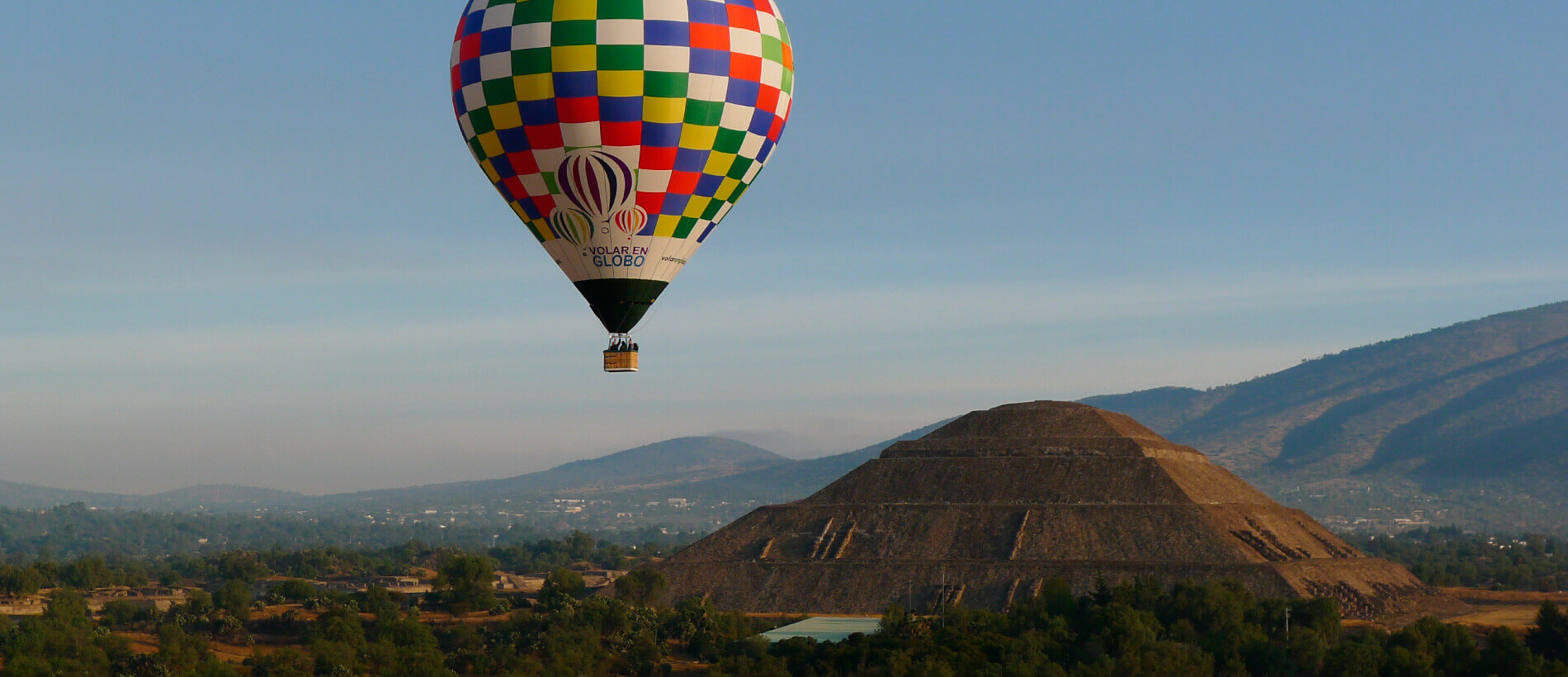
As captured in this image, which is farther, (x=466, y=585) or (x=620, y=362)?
(x=466, y=585)

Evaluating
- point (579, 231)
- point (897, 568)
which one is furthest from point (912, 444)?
point (579, 231)

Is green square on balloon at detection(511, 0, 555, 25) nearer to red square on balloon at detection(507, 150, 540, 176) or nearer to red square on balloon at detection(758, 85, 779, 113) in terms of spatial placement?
red square on balloon at detection(507, 150, 540, 176)

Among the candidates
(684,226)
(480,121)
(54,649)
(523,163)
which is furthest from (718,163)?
(54,649)

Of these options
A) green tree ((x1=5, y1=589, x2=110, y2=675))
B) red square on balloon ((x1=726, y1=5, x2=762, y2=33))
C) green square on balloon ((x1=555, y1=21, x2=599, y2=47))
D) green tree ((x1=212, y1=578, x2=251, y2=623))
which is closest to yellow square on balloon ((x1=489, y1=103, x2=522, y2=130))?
green square on balloon ((x1=555, y1=21, x2=599, y2=47))

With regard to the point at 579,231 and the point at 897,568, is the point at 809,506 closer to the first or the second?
the point at 897,568

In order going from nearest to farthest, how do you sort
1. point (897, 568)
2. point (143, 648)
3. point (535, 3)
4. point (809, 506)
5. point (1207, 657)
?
point (535, 3) < point (1207, 657) < point (143, 648) < point (897, 568) < point (809, 506)

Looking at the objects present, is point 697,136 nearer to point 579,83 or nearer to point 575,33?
point 579,83
